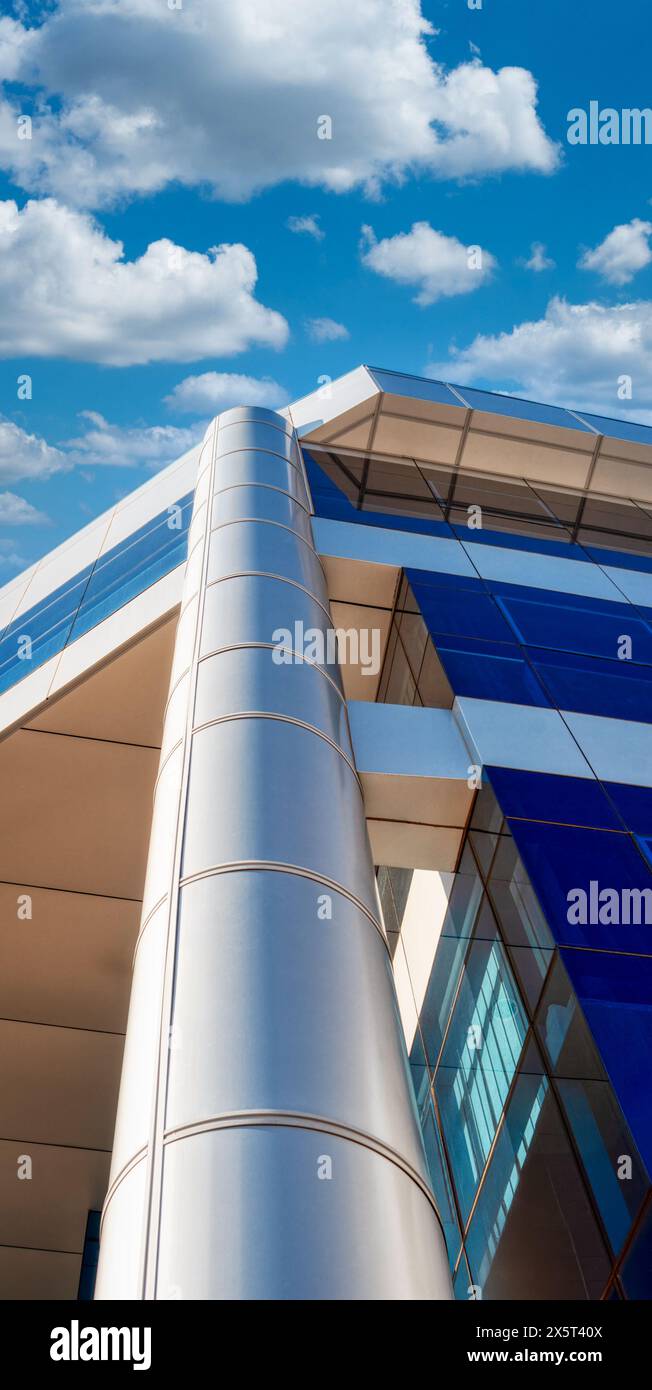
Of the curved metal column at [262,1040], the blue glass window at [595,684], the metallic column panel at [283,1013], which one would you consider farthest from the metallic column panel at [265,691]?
the blue glass window at [595,684]

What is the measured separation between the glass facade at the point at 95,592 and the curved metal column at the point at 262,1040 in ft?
16.5

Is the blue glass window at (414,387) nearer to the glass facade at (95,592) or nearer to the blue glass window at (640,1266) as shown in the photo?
the glass facade at (95,592)

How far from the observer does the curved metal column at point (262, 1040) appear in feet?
11.7

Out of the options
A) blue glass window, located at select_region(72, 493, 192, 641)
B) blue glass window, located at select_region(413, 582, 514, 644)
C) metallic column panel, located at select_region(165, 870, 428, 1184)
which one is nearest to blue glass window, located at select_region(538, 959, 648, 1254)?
metallic column panel, located at select_region(165, 870, 428, 1184)

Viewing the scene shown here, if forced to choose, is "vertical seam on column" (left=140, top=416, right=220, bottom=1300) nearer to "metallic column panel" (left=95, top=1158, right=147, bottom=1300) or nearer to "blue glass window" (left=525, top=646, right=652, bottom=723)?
"metallic column panel" (left=95, top=1158, right=147, bottom=1300)

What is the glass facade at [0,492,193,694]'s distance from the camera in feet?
40.8

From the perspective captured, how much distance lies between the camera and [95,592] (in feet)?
45.3

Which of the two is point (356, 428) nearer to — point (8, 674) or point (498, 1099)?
point (8, 674)

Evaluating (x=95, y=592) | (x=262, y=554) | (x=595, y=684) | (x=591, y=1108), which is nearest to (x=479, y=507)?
(x=595, y=684)

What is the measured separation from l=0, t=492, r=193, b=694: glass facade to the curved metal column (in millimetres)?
5032

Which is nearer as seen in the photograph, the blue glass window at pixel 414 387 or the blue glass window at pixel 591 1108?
the blue glass window at pixel 591 1108

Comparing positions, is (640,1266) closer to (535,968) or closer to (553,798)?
(535,968)

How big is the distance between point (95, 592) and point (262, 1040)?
10.6 m
